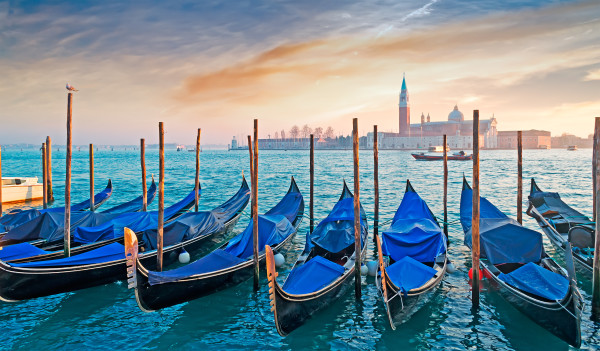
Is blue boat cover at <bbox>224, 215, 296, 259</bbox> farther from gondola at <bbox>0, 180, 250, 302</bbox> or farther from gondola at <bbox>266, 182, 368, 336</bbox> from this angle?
gondola at <bbox>0, 180, 250, 302</bbox>

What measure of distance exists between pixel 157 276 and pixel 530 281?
5.51 meters

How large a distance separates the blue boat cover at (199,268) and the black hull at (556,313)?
454 centimetres

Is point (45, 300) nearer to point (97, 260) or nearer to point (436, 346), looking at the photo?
point (97, 260)

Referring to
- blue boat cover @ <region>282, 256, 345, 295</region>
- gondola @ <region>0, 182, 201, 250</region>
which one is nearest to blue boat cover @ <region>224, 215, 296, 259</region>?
blue boat cover @ <region>282, 256, 345, 295</region>

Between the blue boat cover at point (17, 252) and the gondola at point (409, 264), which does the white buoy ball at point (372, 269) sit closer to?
the gondola at point (409, 264)

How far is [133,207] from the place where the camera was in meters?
12.1

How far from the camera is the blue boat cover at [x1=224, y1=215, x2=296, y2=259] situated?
25.3ft

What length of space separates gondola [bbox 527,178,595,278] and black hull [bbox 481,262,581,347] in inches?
55.7

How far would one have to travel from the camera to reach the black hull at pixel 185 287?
5585 millimetres

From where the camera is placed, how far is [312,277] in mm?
6285

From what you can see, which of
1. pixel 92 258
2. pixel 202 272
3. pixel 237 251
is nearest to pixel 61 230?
pixel 92 258

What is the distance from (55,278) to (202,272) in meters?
2.35

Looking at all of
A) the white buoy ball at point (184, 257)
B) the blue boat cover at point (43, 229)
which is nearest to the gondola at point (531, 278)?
the white buoy ball at point (184, 257)

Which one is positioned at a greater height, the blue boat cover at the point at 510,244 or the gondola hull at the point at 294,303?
the blue boat cover at the point at 510,244
